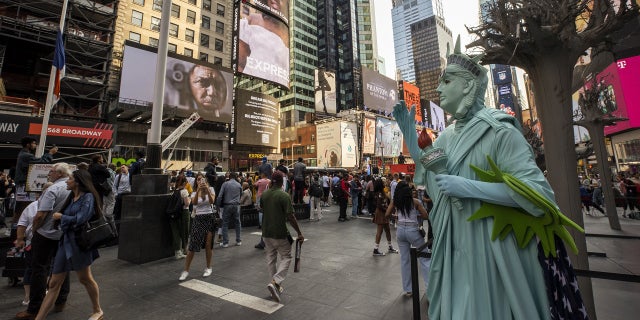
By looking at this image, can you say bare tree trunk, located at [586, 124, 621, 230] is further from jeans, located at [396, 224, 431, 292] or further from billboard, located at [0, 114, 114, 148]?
billboard, located at [0, 114, 114, 148]

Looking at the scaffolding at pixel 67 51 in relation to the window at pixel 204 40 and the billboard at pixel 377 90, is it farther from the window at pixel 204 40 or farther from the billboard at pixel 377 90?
the billboard at pixel 377 90

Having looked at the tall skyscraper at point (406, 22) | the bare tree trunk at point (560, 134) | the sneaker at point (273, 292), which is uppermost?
the tall skyscraper at point (406, 22)

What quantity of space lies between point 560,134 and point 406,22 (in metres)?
172

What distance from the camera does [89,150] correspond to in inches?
754

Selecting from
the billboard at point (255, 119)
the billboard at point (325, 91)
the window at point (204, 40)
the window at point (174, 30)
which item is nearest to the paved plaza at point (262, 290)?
the billboard at point (255, 119)

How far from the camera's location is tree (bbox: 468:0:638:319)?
370 centimetres

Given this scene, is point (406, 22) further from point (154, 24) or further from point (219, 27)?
point (154, 24)

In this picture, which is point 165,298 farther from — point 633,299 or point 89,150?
point 89,150

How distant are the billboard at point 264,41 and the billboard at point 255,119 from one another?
2729 mm

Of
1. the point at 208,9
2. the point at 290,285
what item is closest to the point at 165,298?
the point at 290,285

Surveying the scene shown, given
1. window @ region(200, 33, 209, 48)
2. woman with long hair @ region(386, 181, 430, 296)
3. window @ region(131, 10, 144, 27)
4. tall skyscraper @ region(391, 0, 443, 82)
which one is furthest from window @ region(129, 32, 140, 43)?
tall skyscraper @ region(391, 0, 443, 82)

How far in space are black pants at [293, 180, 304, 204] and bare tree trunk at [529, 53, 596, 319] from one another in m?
9.43

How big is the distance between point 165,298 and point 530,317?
459 cm

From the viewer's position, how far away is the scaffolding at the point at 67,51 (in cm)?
1908
